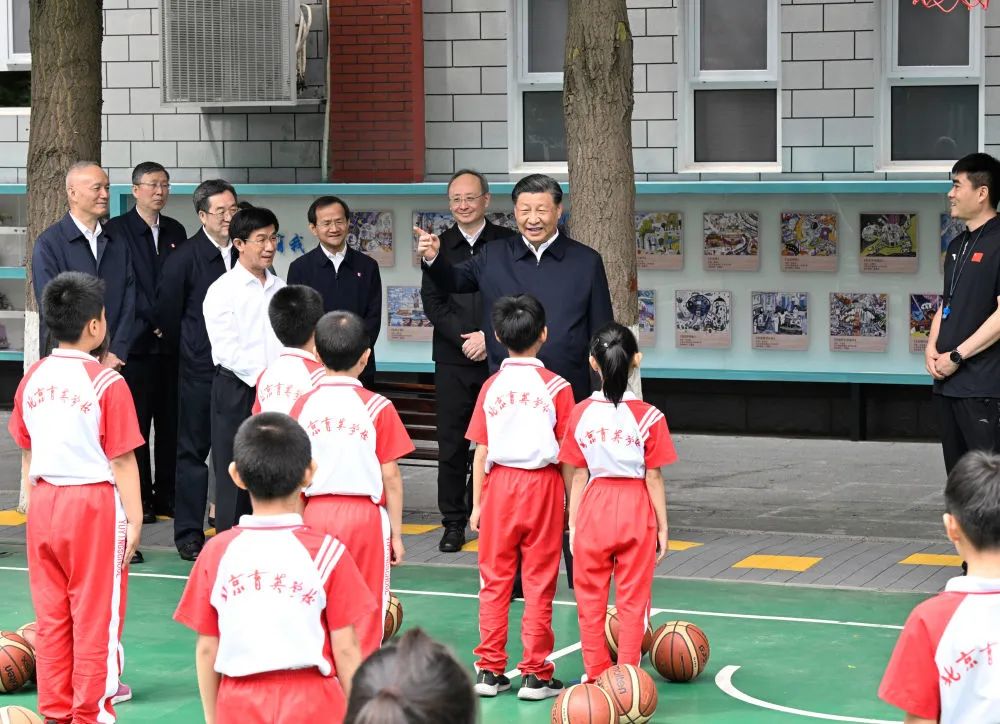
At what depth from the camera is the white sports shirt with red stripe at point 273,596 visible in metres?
4.39

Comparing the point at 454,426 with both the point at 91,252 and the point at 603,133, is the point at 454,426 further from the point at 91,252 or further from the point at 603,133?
A: the point at 91,252

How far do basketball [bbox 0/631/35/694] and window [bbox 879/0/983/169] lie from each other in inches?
385

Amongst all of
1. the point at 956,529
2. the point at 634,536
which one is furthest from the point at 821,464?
the point at 956,529

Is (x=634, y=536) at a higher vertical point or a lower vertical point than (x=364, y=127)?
lower

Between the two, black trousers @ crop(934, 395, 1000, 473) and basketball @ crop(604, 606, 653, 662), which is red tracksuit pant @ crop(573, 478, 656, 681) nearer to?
basketball @ crop(604, 606, 653, 662)

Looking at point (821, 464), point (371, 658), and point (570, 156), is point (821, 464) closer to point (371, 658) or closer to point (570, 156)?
point (570, 156)

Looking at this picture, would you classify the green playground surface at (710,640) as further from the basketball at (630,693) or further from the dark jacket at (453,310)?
the dark jacket at (453,310)

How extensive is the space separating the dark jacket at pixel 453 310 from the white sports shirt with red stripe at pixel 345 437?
3.67 m

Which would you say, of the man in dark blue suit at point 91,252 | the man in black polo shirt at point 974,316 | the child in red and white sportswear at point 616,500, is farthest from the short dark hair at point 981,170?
the man in dark blue suit at point 91,252

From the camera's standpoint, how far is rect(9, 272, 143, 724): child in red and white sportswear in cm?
620

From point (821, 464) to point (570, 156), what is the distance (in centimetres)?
427

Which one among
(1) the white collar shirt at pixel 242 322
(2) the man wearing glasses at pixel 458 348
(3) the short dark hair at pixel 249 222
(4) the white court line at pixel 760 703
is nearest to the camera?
(4) the white court line at pixel 760 703

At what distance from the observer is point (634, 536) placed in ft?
21.6

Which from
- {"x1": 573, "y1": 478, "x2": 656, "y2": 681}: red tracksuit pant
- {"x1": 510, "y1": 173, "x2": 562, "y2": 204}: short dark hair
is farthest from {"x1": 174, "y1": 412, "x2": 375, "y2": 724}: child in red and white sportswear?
{"x1": 510, "y1": 173, "x2": 562, "y2": 204}: short dark hair
